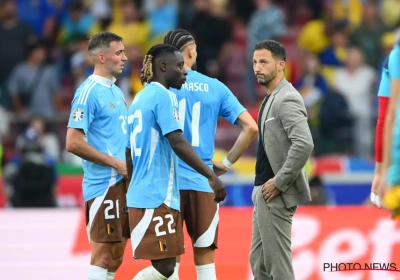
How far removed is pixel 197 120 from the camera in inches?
309

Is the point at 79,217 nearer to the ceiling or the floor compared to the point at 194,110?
nearer to the floor

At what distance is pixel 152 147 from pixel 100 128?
1.12 meters

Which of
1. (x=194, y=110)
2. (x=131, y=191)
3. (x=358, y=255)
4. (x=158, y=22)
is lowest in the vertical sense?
(x=358, y=255)

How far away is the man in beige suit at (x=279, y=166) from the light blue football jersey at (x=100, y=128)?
1.35m

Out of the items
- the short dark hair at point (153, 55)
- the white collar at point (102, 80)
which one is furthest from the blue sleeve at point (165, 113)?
the white collar at point (102, 80)

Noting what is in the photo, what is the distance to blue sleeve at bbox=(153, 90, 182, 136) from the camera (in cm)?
688

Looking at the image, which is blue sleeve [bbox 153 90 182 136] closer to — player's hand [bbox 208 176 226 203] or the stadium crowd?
player's hand [bbox 208 176 226 203]

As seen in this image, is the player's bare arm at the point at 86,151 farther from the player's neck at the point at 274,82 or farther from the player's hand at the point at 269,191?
the player's neck at the point at 274,82

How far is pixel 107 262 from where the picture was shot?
795cm

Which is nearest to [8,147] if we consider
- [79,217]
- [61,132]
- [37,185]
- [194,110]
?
[61,132]

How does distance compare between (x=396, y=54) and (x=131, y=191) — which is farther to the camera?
(x=131, y=191)

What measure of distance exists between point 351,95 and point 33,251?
7.32m

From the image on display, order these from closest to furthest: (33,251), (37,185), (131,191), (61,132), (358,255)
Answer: (131,191), (358,255), (33,251), (37,185), (61,132)

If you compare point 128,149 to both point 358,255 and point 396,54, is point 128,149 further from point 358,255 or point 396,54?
point 358,255
